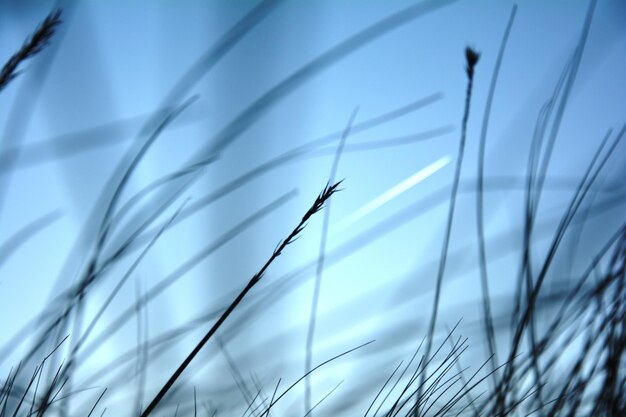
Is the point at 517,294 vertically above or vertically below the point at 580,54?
below

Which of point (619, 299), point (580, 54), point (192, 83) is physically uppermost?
point (192, 83)

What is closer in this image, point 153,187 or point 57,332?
point 57,332

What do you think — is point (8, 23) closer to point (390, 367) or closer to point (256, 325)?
point (256, 325)

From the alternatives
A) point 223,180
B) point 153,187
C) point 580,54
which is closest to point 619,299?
point 580,54

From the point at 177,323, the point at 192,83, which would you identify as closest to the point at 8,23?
the point at 192,83

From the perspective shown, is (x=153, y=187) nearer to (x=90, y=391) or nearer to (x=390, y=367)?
(x=90, y=391)

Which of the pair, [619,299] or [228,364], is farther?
[228,364]

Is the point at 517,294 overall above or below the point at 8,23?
below

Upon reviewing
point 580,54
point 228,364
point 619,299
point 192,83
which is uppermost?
point 192,83
